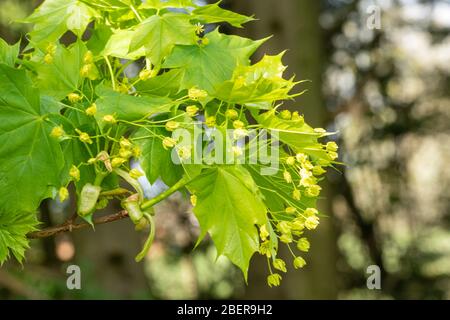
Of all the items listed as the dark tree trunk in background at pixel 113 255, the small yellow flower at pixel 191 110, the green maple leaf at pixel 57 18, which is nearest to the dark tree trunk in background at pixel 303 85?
the dark tree trunk in background at pixel 113 255

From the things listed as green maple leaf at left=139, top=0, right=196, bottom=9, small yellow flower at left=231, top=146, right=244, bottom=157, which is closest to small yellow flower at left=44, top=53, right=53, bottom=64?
green maple leaf at left=139, top=0, right=196, bottom=9

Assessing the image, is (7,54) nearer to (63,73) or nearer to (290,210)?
(63,73)

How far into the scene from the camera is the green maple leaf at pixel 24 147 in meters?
0.60

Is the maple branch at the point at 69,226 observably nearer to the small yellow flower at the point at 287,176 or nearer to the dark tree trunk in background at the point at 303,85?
the small yellow flower at the point at 287,176

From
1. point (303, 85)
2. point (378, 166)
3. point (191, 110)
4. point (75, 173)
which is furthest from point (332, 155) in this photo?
point (378, 166)

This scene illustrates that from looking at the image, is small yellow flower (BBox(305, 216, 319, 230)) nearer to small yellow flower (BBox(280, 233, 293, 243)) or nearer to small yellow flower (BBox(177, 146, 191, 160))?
small yellow flower (BBox(280, 233, 293, 243))

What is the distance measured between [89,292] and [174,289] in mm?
2698

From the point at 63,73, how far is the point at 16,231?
0.60 ft

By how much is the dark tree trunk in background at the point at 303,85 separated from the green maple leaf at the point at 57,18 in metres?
1.61

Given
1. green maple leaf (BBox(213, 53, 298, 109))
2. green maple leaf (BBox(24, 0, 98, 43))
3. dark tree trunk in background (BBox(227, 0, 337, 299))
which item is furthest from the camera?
dark tree trunk in background (BBox(227, 0, 337, 299))

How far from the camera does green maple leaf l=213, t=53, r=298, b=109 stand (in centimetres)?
58

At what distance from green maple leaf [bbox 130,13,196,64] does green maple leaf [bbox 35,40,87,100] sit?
0.06 metres

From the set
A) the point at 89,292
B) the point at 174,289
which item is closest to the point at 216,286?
the point at 174,289

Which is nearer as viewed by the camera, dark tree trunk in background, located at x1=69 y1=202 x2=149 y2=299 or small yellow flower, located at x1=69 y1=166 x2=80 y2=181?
small yellow flower, located at x1=69 y1=166 x2=80 y2=181
